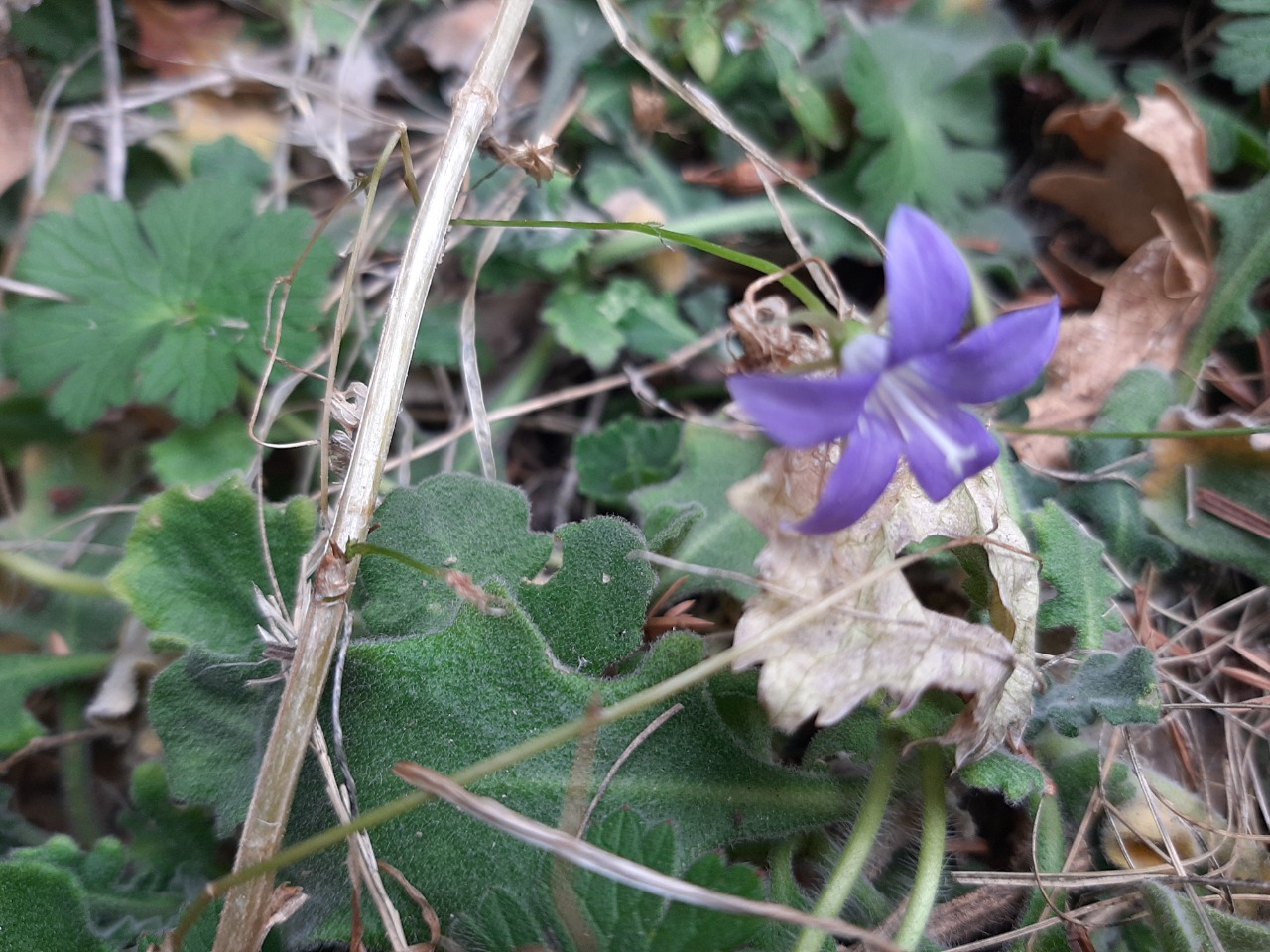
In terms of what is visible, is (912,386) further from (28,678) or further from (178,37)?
(178,37)

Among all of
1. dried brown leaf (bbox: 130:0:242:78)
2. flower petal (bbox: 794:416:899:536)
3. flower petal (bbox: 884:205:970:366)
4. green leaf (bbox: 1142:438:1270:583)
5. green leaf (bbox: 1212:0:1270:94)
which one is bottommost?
green leaf (bbox: 1142:438:1270:583)

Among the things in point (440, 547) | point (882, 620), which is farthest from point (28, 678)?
point (882, 620)

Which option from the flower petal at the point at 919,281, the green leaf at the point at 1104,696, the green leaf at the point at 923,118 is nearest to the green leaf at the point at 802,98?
the green leaf at the point at 923,118

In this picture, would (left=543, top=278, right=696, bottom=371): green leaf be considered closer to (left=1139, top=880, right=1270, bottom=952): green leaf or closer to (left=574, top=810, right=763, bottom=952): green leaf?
(left=574, top=810, right=763, bottom=952): green leaf

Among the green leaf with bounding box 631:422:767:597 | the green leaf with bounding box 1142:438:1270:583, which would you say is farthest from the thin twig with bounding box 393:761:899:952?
the green leaf with bounding box 1142:438:1270:583

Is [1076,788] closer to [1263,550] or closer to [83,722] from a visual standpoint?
[1263,550]

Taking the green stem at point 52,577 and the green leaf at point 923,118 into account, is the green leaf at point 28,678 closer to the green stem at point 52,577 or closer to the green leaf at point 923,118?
the green stem at point 52,577
